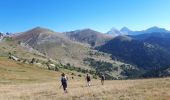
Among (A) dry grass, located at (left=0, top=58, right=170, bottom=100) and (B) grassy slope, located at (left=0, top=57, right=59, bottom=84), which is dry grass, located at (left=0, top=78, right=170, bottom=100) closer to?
(A) dry grass, located at (left=0, top=58, right=170, bottom=100)

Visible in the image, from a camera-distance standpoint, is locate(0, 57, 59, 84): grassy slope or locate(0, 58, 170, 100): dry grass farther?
locate(0, 57, 59, 84): grassy slope

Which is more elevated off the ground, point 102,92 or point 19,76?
point 19,76

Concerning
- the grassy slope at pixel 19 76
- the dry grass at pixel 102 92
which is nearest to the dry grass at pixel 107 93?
the dry grass at pixel 102 92

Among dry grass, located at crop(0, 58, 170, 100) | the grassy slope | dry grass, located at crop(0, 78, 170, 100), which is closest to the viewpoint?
dry grass, located at crop(0, 78, 170, 100)

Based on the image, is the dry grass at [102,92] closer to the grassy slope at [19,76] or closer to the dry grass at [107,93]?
the dry grass at [107,93]

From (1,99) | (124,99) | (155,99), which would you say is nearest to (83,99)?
(124,99)

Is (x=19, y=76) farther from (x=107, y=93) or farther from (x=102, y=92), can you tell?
(x=107, y=93)

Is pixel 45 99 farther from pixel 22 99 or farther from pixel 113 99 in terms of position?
pixel 113 99

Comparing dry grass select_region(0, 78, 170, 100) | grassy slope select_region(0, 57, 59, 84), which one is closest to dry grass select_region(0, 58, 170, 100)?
dry grass select_region(0, 78, 170, 100)

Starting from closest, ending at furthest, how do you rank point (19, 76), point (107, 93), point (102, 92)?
1. point (107, 93)
2. point (102, 92)
3. point (19, 76)

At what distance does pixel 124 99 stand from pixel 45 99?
29.7ft

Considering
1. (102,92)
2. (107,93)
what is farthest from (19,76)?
(107,93)

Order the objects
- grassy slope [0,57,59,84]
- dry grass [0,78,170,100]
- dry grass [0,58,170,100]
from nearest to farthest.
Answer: dry grass [0,78,170,100] → dry grass [0,58,170,100] → grassy slope [0,57,59,84]

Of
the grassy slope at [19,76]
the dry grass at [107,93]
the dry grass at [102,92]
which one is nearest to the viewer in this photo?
the dry grass at [107,93]
